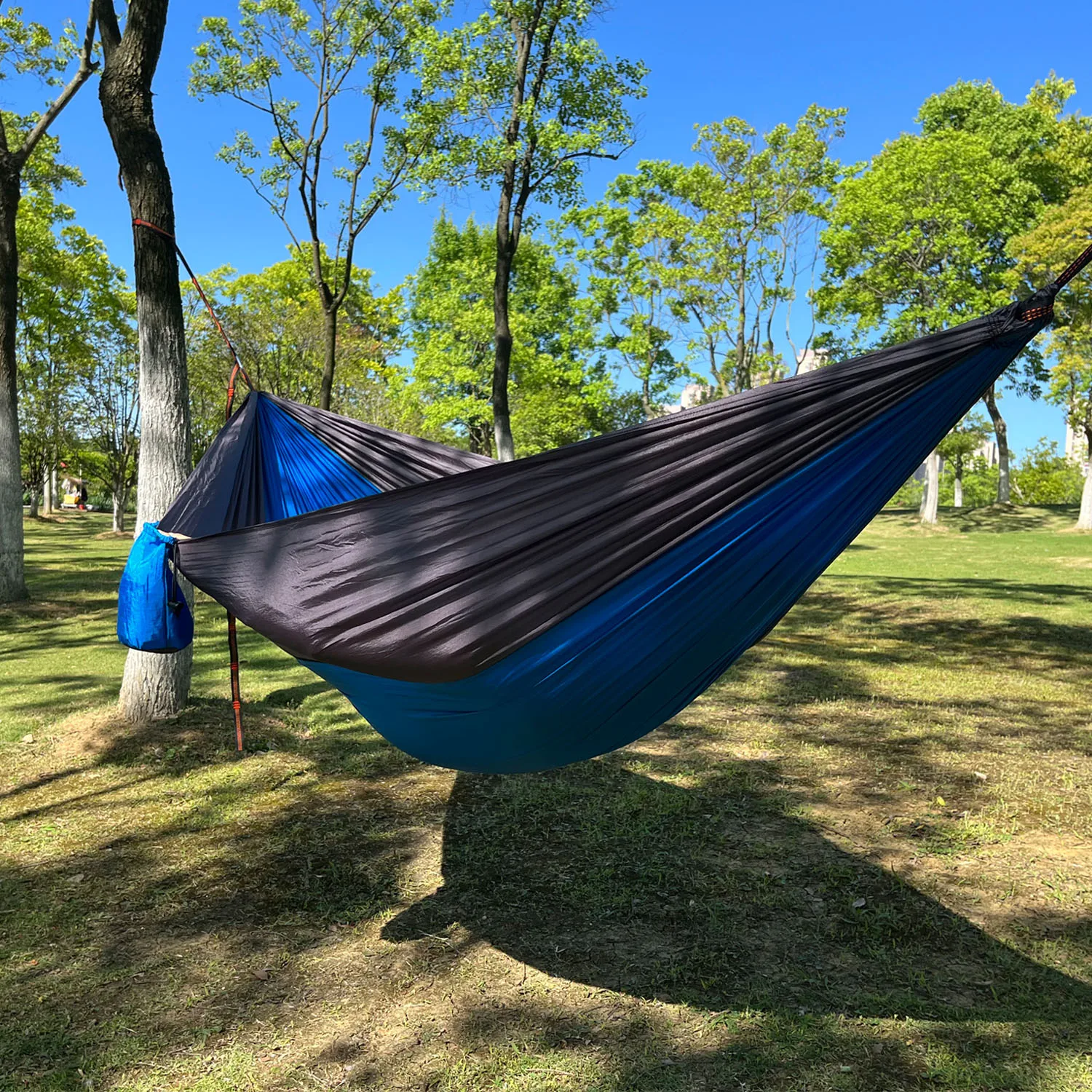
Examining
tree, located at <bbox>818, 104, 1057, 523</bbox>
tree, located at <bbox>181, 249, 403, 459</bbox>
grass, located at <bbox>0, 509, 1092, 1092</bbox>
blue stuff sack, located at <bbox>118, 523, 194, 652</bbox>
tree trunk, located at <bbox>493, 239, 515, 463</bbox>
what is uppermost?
tree, located at <bbox>818, 104, 1057, 523</bbox>

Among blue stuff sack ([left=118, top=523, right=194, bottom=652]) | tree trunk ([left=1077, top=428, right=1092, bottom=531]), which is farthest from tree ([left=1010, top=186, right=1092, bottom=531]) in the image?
blue stuff sack ([left=118, top=523, right=194, bottom=652])

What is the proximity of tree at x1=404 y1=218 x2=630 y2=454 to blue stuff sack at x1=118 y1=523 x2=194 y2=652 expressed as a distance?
16.7 metres

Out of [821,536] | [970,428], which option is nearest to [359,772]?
[821,536]

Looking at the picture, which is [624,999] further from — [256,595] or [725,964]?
[256,595]

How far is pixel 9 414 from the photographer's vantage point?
8602 mm

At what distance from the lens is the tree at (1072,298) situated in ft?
60.1

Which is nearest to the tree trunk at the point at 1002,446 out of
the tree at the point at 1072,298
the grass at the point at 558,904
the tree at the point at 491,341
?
the tree at the point at 1072,298

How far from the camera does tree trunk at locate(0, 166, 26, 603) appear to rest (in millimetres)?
8609

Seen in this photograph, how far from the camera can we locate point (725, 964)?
2.70 meters

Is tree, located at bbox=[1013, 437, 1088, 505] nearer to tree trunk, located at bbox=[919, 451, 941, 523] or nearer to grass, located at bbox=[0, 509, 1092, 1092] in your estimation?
tree trunk, located at bbox=[919, 451, 941, 523]

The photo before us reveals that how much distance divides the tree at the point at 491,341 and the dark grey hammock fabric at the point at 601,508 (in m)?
17.5

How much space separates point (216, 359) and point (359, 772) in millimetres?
20106

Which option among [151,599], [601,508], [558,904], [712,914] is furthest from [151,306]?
[712,914]

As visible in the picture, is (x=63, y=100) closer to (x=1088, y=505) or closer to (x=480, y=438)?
(x=480, y=438)
